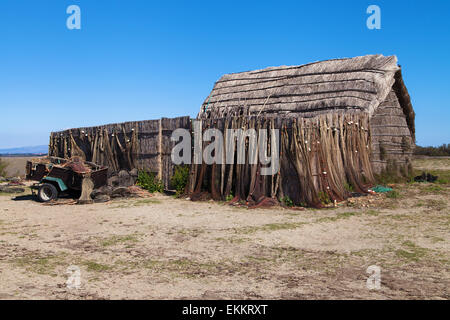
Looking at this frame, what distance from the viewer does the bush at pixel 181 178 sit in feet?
40.9

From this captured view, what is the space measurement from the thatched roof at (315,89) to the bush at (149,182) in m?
2.96

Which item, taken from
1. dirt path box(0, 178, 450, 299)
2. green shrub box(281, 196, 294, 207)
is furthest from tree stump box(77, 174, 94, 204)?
green shrub box(281, 196, 294, 207)

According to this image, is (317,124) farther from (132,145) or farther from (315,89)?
(132,145)

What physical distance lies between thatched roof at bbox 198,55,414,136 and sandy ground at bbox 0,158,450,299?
4.52m

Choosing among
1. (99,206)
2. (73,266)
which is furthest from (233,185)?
(73,266)

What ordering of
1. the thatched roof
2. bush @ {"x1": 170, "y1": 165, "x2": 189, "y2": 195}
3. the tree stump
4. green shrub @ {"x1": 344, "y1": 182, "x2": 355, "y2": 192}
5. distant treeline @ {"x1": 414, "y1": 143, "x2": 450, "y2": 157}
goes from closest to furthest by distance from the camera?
the tree stump → green shrub @ {"x1": 344, "y1": 182, "x2": 355, "y2": 192} → bush @ {"x1": 170, "y1": 165, "x2": 189, "y2": 195} → the thatched roof → distant treeline @ {"x1": 414, "y1": 143, "x2": 450, "y2": 157}

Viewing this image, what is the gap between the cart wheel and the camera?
11.3m

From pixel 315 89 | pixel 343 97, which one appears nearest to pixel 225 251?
pixel 343 97

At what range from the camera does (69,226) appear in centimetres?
805

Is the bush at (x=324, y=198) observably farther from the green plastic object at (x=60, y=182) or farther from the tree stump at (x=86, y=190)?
the green plastic object at (x=60, y=182)

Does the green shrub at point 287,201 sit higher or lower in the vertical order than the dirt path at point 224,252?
higher

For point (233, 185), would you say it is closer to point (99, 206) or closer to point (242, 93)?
point (99, 206)

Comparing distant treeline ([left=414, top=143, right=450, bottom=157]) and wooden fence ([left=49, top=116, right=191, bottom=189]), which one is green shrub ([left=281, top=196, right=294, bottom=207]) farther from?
distant treeline ([left=414, top=143, right=450, bottom=157])

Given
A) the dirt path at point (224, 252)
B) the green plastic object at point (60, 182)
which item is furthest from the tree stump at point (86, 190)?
the dirt path at point (224, 252)
